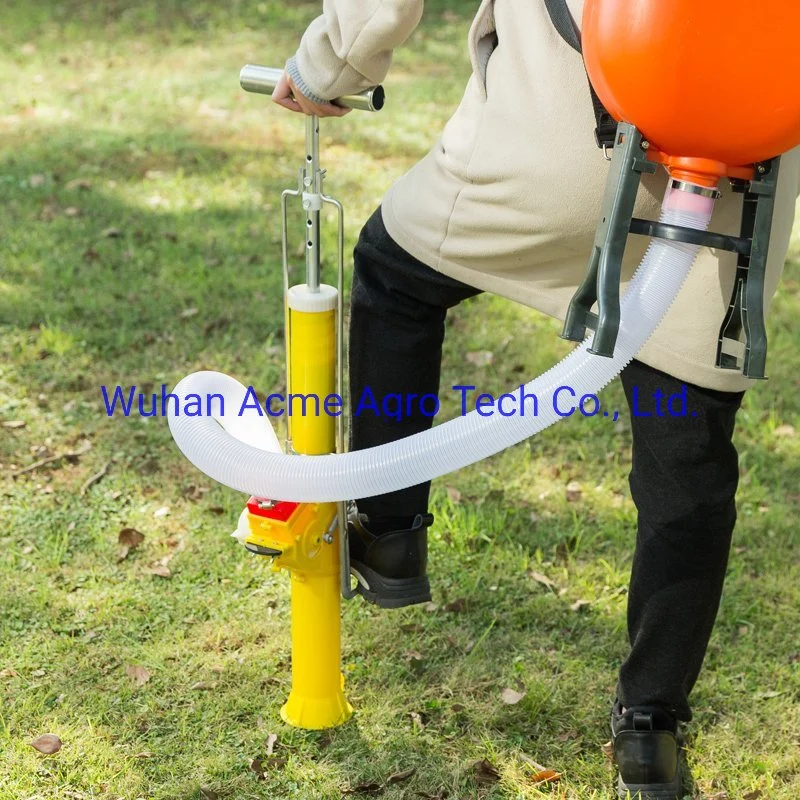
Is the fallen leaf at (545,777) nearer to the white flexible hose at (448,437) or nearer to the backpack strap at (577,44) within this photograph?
the white flexible hose at (448,437)

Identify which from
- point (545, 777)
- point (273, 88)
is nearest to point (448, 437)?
point (273, 88)

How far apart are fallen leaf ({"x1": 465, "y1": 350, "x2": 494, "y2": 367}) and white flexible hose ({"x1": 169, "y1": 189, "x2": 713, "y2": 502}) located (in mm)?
1956

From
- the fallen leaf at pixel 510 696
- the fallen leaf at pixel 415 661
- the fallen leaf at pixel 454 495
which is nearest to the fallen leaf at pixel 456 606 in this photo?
the fallen leaf at pixel 415 661

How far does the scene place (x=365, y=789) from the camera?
7.13 ft

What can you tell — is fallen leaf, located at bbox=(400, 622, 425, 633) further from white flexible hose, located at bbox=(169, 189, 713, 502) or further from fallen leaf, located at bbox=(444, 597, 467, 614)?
white flexible hose, located at bbox=(169, 189, 713, 502)

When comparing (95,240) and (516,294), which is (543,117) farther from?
(95,240)

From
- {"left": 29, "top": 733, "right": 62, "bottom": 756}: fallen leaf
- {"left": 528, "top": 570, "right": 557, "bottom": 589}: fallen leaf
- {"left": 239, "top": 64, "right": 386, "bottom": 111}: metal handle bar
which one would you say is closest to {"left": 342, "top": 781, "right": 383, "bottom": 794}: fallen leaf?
{"left": 29, "top": 733, "right": 62, "bottom": 756}: fallen leaf

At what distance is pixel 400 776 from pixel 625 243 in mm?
1210

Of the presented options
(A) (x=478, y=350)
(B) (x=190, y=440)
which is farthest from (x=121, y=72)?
(B) (x=190, y=440)

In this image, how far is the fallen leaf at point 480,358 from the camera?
150 inches

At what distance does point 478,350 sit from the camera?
3.89m

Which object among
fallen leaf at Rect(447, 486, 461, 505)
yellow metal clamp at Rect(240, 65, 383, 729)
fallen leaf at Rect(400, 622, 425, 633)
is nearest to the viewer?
yellow metal clamp at Rect(240, 65, 383, 729)

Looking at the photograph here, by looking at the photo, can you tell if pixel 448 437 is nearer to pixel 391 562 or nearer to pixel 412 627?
pixel 391 562

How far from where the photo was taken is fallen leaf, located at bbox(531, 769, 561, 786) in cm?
221
